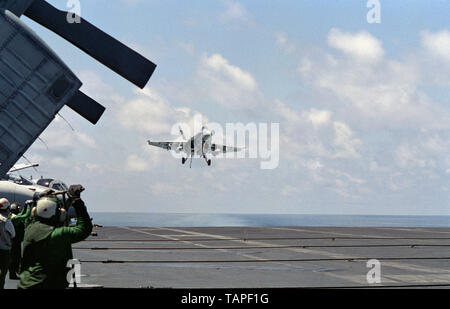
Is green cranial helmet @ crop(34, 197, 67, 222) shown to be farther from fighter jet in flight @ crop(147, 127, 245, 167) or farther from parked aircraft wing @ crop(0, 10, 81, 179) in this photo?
fighter jet in flight @ crop(147, 127, 245, 167)

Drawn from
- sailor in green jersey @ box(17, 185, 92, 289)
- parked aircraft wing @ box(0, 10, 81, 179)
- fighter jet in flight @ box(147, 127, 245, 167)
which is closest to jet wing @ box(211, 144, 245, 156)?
fighter jet in flight @ box(147, 127, 245, 167)

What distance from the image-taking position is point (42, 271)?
6105mm

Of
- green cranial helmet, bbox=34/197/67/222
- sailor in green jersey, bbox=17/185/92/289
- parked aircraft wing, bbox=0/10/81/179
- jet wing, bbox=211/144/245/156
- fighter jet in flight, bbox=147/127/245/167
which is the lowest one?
sailor in green jersey, bbox=17/185/92/289

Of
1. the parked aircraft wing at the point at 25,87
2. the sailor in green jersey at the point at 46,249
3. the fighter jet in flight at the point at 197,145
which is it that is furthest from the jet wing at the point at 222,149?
the sailor in green jersey at the point at 46,249

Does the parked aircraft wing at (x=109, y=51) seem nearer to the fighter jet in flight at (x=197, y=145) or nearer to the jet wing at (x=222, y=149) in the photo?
the fighter jet in flight at (x=197, y=145)

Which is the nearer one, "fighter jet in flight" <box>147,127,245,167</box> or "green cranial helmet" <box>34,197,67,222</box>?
"green cranial helmet" <box>34,197,67,222</box>

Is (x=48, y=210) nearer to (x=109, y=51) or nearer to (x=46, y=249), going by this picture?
(x=46, y=249)

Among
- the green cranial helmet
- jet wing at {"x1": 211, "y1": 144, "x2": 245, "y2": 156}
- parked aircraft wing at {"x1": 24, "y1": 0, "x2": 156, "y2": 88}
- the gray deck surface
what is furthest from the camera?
jet wing at {"x1": 211, "y1": 144, "x2": 245, "y2": 156}

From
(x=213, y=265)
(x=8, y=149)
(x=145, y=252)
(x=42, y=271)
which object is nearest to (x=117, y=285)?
(x=213, y=265)

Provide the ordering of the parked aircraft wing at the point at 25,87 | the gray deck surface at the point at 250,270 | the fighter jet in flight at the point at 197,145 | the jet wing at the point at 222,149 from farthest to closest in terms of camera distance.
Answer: the jet wing at the point at 222,149, the fighter jet in flight at the point at 197,145, the parked aircraft wing at the point at 25,87, the gray deck surface at the point at 250,270

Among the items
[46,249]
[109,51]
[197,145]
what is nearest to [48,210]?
[46,249]

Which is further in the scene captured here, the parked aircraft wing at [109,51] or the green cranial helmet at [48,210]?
the parked aircraft wing at [109,51]
